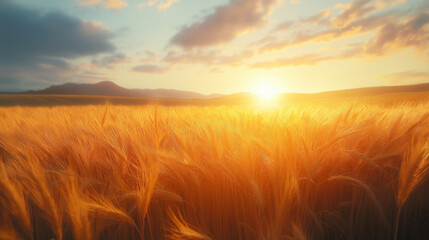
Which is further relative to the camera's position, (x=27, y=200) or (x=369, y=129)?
(x=369, y=129)

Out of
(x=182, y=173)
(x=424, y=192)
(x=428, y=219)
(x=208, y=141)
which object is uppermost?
(x=208, y=141)

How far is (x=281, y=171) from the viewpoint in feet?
2.77

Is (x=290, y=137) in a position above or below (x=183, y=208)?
above

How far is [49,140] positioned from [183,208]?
999mm

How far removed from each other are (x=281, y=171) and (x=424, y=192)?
777 millimetres

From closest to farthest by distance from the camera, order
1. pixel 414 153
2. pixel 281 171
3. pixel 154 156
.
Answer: pixel 414 153, pixel 281 171, pixel 154 156

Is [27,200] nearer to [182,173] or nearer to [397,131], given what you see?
[182,173]

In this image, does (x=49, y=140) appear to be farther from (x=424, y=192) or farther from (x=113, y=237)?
(x=424, y=192)

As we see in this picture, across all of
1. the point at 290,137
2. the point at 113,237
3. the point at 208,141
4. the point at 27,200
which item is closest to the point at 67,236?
the point at 113,237

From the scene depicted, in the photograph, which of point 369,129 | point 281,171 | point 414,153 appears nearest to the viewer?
point 414,153

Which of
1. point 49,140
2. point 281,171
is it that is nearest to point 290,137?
point 281,171

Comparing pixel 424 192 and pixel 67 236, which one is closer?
pixel 67 236

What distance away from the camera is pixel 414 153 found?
2.38 feet

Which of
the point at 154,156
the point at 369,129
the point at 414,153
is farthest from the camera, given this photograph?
the point at 369,129
